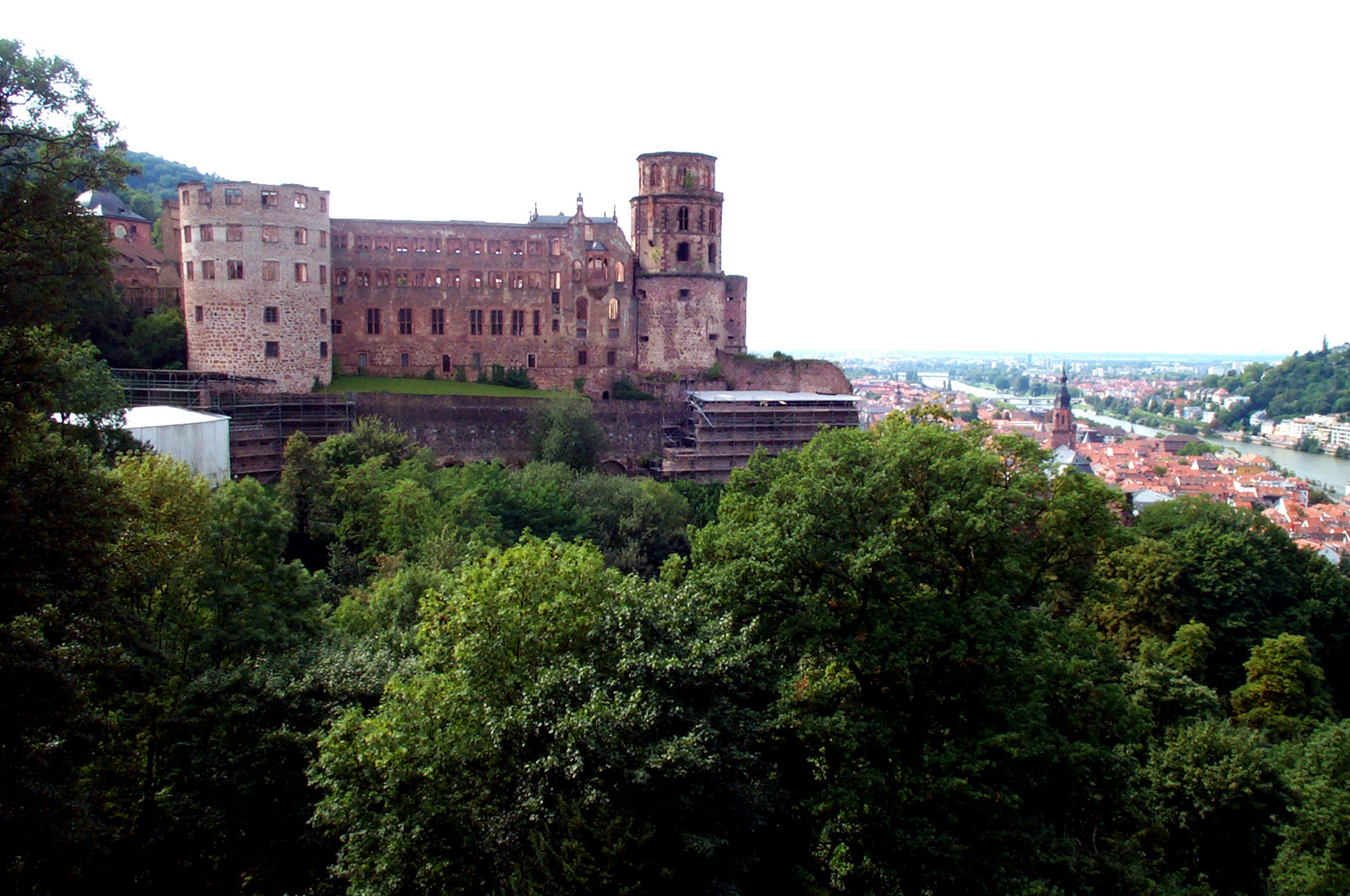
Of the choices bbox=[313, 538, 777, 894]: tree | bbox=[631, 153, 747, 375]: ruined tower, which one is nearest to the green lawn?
bbox=[631, 153, 747, 375]: ruined tower

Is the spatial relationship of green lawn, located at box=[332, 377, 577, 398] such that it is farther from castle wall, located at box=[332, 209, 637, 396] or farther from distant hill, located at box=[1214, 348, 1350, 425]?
distant hill, located at box=[1214, 348, 1350, 425]

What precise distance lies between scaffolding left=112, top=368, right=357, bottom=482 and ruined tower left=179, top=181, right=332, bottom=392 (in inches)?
54.6

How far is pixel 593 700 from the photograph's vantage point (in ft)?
49.2

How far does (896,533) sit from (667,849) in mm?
7501

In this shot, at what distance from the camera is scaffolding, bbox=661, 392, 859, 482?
48.8m

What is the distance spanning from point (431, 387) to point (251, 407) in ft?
33.9

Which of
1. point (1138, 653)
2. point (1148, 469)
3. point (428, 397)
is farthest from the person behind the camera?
point (1148, 469)

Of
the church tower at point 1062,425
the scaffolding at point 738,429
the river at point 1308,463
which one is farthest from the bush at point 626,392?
the river at point 1308,463

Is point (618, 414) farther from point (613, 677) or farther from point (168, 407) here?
point (613, 677)

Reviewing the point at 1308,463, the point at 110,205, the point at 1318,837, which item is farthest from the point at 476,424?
the point at 1308,463

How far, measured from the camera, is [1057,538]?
21.2 m

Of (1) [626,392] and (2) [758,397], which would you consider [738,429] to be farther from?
(1) [626,392]

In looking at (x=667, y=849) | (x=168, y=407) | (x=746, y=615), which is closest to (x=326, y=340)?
(x=168, y=407)

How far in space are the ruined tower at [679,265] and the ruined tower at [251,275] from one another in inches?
662
